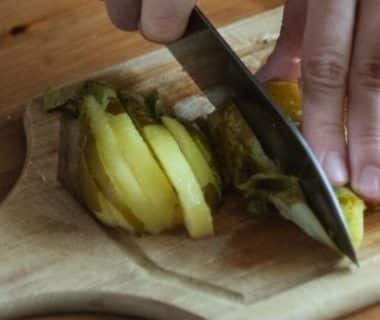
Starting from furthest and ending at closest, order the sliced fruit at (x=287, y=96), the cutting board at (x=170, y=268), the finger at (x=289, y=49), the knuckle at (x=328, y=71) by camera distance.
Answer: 1. the finger at (x=289, y=49)
2. the sliced fruit at (x=287, y=96)
3. the knuckle at (x=328, y=71)
4. the cutting board at (x=170, y=268)

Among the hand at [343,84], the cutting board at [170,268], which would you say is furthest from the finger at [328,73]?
the cutting board at [170,268]

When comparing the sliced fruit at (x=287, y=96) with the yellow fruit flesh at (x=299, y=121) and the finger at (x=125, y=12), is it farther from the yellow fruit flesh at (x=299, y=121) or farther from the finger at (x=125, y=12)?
the finger at (x=125, y=12)

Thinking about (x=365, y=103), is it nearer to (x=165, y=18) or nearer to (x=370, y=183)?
(x=370, y=183)

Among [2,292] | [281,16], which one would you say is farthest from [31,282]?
[281,16]

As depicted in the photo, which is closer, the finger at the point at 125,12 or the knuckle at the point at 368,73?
the knuckle at the point at 368,73

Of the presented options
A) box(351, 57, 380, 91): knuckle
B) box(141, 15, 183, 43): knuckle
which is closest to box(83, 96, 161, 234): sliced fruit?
box(141, 15, 183, 43): knuckle

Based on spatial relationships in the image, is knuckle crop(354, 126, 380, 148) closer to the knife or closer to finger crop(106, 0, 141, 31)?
the knife
